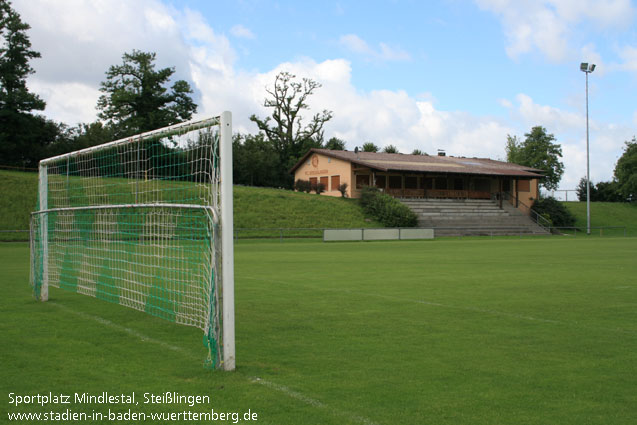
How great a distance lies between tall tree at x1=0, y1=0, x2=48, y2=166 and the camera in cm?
5747

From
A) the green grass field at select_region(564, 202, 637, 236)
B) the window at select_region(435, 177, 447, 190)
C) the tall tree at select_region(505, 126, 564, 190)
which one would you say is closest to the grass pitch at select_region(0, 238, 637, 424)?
the window at select_region(435, 177, 447, 190)

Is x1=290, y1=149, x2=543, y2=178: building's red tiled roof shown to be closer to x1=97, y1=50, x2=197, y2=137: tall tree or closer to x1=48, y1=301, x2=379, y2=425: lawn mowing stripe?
x1=97, y1=50, x2=197, y2=137: tall tree

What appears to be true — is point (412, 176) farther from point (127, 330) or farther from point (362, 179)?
point (127, 330)

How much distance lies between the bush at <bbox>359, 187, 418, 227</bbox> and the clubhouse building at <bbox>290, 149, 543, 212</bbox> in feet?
9.32

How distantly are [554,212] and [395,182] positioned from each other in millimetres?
15249

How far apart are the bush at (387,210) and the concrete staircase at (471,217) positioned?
1.49 m

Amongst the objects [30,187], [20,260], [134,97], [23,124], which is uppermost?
[134,97]

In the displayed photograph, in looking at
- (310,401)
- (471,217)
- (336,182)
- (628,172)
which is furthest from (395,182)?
(310,401)

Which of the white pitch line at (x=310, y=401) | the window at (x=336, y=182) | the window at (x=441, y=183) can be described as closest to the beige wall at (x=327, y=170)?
the window at (x=336, y=182)

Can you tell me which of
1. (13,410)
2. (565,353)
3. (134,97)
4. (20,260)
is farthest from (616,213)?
(13,410)

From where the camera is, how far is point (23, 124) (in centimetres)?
5822

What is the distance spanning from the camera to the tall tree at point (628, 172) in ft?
222

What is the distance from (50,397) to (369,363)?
2.94 meters

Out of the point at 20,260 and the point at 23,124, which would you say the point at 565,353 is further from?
the point at 23,124
